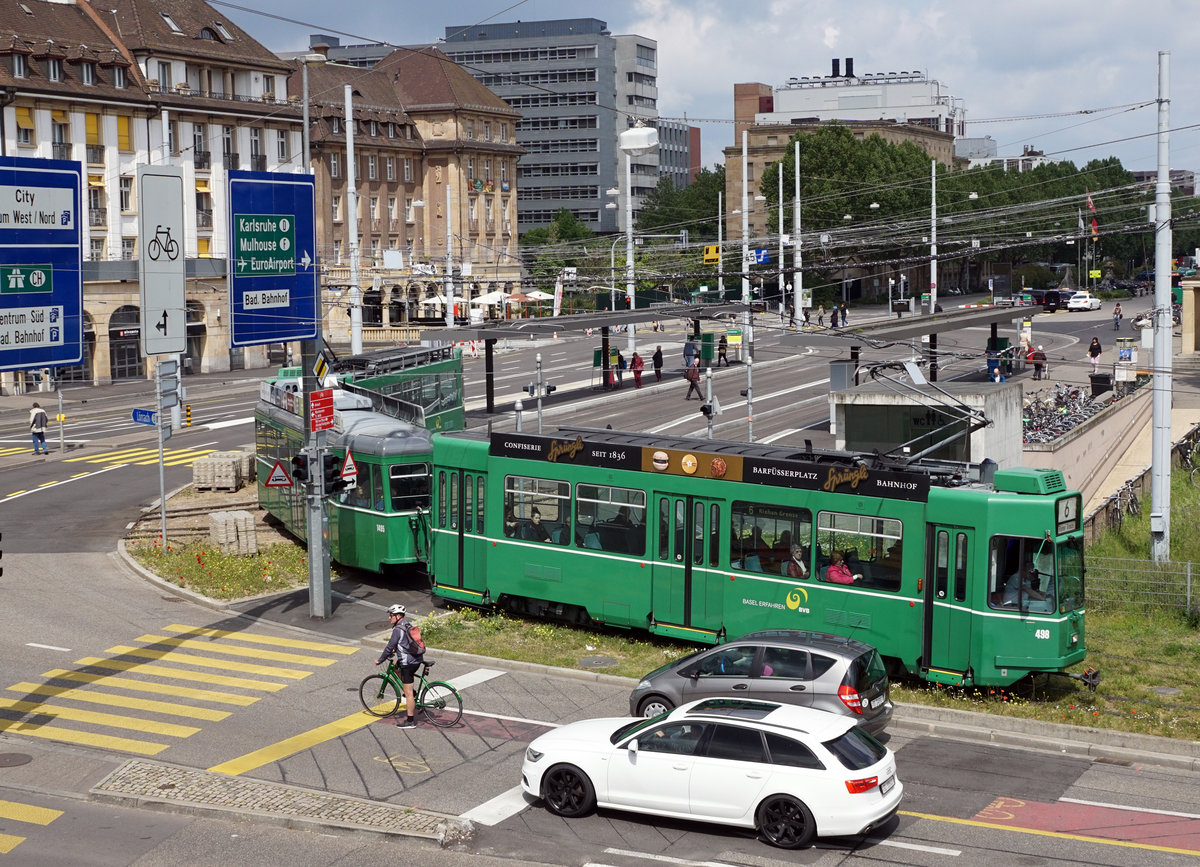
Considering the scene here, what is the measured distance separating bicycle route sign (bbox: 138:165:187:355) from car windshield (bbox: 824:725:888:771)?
48.8 ft

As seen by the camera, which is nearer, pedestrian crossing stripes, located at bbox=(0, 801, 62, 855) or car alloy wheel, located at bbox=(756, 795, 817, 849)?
car alloy wheel, located at bbox=(756, 795, 817, 849)

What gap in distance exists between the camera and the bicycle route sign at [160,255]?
2441 centimetres

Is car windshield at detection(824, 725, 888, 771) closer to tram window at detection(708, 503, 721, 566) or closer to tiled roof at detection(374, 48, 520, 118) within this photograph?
tram window at detection(708, 503, 721, 566)

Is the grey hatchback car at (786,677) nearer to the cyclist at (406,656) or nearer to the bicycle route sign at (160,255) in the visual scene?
the cyclist at (406,656)

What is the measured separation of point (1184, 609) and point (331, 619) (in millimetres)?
16081

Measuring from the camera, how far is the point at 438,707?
19859 mm

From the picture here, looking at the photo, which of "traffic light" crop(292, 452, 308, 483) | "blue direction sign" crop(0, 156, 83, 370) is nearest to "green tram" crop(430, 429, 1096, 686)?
"traffic light" crop(292, 452, 308, 483)

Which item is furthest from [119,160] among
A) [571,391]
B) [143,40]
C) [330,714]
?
[330,714]

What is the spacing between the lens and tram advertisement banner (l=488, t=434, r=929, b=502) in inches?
819

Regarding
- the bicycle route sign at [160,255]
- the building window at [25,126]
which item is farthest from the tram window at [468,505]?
the building window at [25,126]

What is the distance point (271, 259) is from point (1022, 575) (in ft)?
49.9

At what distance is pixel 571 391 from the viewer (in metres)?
58.1

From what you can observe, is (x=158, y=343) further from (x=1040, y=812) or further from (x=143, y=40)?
(x=143, y=40)

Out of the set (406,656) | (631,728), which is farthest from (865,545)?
(406,656)
